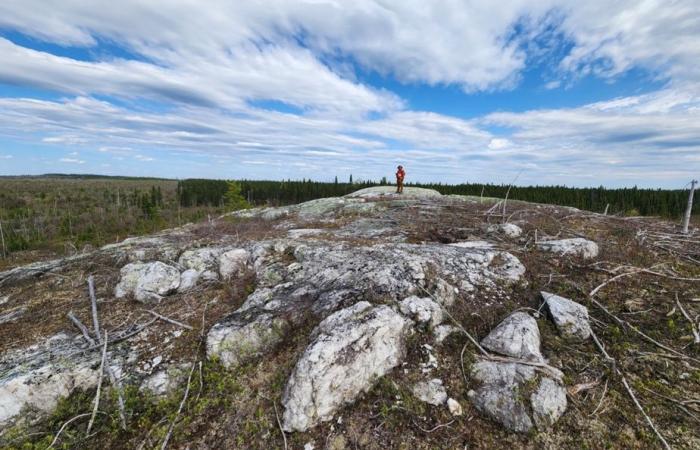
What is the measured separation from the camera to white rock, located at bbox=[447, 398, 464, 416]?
3629mm


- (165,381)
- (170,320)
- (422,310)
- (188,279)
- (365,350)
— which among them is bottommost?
(165,381)

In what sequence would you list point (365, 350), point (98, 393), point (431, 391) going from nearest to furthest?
point (98, 393), point (431, 391), point (365, 350)

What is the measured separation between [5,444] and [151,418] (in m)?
1.47

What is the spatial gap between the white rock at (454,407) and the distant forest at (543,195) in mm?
35357

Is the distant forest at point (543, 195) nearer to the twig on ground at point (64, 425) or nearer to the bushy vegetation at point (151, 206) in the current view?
the bushy vegetation at point (151, 206)

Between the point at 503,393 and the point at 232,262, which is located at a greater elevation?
the point at 232,262

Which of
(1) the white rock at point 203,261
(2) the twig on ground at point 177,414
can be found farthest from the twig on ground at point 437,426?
(1) the white rock at point 203,261

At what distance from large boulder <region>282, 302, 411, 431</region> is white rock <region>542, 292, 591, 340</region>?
2.35 m

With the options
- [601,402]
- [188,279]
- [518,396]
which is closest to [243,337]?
[188,279]

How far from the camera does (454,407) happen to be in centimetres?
367

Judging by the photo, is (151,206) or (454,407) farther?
(151,206)

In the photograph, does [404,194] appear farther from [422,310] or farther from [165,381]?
[165,381]

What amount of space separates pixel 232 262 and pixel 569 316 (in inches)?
256

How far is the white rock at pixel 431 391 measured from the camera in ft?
12.3
